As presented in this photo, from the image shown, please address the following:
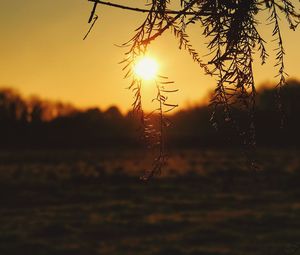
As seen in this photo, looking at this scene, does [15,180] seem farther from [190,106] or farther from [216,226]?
[190,106]

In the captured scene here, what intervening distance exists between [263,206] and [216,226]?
4114 millimetres

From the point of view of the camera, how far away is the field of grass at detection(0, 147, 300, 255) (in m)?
16.0

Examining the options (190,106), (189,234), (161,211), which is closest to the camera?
(189,234)

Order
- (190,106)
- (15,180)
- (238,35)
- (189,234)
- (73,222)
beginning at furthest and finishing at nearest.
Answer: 1. (190,106)
2. (15,180)
3. (73,222)
4. (189,234)
5. (238,35)

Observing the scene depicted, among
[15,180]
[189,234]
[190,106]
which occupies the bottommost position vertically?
[189,234]

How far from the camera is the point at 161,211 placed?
21.2m

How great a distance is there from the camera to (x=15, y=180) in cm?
2959

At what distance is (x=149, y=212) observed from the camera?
829 inches

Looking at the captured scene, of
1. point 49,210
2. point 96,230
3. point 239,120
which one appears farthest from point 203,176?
point 239,120

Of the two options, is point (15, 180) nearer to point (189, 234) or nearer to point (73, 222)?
point (73, 222)

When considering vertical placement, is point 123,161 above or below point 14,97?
below

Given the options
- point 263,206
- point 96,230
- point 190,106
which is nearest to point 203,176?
point 263,206

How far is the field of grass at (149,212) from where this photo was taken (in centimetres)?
1605

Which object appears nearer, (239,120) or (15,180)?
(239,120)
